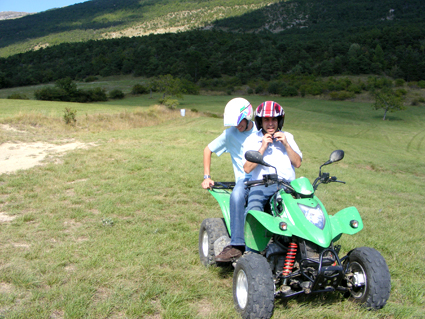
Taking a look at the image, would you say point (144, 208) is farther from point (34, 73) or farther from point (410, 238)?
point (34, 73)

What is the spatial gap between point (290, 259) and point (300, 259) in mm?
87

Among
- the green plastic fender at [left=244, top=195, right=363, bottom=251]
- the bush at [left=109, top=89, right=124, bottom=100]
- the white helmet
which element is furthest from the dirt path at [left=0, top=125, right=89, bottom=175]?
the bush at [left=109, top=89, right=124, bottom=100]

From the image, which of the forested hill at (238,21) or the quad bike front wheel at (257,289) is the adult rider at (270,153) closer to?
the quad bike front wheel at (257,289)

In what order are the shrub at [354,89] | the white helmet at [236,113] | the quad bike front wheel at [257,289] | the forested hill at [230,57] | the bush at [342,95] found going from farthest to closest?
the forested hill at [230,57] < the shrub at [354,89] < the bush at [342,95] < the white helmet at [236,113] < the quad bike front wheel at [257,289]

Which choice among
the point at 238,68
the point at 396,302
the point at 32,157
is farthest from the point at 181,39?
the point at 396,302

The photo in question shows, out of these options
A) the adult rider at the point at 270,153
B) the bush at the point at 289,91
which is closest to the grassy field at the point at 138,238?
the adult rider at the point at 270,153

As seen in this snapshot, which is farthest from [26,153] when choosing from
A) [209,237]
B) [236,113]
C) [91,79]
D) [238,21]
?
[238,21]

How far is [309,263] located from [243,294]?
0.69m

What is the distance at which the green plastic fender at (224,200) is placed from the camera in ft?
13.4

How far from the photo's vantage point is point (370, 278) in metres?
3.01

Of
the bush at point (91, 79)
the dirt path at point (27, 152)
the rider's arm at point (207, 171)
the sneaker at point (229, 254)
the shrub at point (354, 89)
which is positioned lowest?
the shrub at point (354, 89)

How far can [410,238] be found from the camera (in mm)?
5414

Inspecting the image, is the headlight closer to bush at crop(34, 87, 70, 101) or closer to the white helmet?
the white helmet

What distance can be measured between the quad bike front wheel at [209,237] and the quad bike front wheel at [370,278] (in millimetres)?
1533
